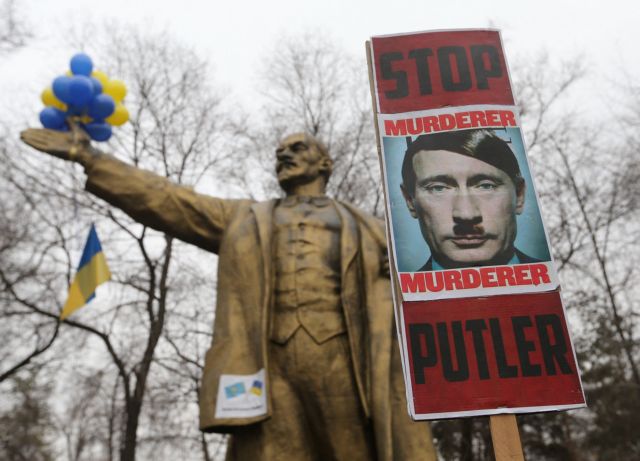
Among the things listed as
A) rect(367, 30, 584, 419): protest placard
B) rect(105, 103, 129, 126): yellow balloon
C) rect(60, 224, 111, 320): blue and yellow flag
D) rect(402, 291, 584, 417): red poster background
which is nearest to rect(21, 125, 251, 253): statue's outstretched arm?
rect(105, 103, 129, 126): yellow balloon

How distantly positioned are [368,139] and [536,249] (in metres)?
12.9

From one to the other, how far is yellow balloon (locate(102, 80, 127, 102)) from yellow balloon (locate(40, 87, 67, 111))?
55 centimetres

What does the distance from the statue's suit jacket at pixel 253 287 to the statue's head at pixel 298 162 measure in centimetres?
33

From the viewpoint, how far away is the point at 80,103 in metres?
5.19

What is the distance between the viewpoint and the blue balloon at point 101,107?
17.4 ft

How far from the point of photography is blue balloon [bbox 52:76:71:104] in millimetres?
5090

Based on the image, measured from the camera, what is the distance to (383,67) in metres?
3.88

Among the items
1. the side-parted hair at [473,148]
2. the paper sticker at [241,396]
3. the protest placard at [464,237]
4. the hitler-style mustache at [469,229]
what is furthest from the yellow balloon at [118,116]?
the hitler-style mustache at [469,229]

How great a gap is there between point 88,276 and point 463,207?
21.4ft

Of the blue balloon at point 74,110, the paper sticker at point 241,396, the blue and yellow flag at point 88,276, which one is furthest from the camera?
the blue and yellow flag at point 88,276

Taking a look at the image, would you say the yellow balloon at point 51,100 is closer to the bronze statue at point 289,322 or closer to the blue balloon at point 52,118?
the blue balloon at point 52,118

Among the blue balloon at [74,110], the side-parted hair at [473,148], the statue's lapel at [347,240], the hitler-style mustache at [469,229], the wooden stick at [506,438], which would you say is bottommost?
the wooden stick at [506,438]

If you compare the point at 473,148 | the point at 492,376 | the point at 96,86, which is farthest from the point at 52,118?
the point at 492,376

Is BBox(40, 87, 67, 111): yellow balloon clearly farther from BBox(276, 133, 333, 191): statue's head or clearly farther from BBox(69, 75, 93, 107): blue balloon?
BBox(276, 133, 333, 191): statue's head
